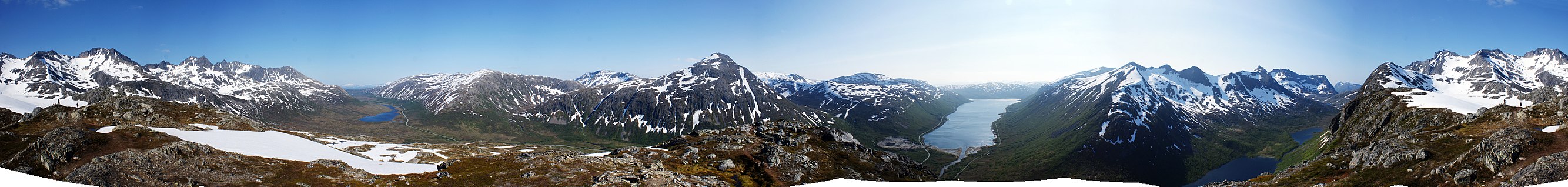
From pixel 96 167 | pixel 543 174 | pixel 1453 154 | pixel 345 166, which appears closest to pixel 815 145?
pixel 543 174

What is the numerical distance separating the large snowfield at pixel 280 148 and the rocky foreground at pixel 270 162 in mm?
3764

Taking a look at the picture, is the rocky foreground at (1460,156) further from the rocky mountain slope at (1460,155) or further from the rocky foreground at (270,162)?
the rocky foreground at (270,162)

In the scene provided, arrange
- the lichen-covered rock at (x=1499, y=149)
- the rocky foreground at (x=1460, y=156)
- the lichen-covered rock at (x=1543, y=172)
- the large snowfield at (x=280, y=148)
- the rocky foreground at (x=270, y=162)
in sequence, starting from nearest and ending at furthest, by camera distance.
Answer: the rocky foreground at (x=270, y=162), the lichen-covered rock at (x=1543, y=172), the rocky foreground at (x=1460, y=156), the lichen-covered rock at (x=1499, y=149), the large snowfield at (x=280, y=148)

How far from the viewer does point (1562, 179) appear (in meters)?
71.0

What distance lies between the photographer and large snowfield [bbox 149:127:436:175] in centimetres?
8944

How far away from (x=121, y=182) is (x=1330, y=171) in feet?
699

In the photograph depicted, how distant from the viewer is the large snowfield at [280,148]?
293 feet

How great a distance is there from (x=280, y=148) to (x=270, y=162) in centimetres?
2293

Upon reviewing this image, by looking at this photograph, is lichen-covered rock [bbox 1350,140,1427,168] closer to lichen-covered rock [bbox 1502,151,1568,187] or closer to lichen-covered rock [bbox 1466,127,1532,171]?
lichen-covered rock [bbox 1466,127,1532,171]

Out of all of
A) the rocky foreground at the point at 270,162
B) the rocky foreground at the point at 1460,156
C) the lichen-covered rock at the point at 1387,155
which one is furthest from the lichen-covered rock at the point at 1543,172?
the rocky foreground at the point at 270,162

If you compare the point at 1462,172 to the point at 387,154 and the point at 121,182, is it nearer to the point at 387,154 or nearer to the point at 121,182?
the point at 121,182

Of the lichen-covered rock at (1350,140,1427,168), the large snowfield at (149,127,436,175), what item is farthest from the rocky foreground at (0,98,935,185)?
the lichen-covered rock at (1350,140,1427,168)

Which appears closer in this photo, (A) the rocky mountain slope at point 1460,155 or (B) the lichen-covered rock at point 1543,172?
(B) the lichen-covered rock at point 1543,172

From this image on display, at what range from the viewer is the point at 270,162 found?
82.9m
